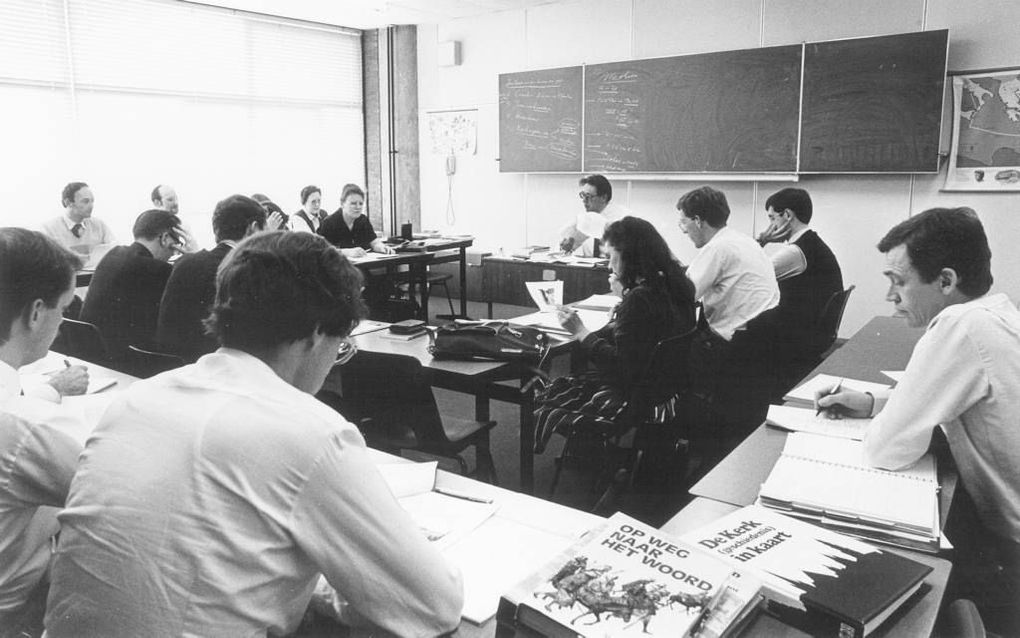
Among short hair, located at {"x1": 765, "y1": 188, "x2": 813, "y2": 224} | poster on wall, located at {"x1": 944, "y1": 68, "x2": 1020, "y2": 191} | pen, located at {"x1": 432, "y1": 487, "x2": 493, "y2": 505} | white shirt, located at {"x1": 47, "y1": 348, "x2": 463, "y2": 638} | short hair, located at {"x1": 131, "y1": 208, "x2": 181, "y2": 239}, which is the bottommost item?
pen, located at {"x1": 432, "y1": 487, "x2": 493, "y2": 505}

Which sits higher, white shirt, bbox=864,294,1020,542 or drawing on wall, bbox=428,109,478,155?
drawing on wall, bbox=428,109,478,155

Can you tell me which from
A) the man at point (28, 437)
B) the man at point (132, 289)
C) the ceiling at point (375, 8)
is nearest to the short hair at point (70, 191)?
the ceiling at point (375, 8)

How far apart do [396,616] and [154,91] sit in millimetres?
6947

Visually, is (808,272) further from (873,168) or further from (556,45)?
(556,45)

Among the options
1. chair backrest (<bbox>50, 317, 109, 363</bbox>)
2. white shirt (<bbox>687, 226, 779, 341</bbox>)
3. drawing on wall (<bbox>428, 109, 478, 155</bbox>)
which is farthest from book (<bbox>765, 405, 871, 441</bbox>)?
drawing on wall (<bbox>428, 109, 478, 155</bbox>)

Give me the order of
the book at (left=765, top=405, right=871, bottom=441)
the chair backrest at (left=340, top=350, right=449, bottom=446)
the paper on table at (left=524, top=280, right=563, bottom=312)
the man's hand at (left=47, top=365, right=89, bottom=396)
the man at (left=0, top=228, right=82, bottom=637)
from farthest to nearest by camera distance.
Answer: the paper on table at (left=524, top=280, right=563, bottom=312) < the chair backrest at (left=340, top=350, right=449, bottom=446) < the man's hand at (left=47, top=365, right=89, bottom=396) < the book at (left=765, top=405, right=871, bottom=441) < the man at (left=0, top=228, right=82, bottom=637)

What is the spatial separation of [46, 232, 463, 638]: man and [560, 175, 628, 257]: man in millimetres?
5110

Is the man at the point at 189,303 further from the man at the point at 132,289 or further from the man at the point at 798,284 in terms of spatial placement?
the man at the point at 798,284

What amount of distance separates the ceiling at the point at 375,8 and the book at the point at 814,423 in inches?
240

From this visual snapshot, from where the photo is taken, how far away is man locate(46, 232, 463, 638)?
954 mm

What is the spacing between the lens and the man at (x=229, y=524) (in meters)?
0.95

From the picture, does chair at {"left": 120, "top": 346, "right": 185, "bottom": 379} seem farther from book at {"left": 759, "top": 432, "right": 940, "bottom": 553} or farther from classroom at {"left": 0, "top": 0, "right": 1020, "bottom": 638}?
book at {"left": 759, "top": 432, "right": 940, "bottom": 553}

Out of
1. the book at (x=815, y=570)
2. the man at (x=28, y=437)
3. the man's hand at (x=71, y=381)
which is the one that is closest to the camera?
the book at (x=815, y=570)

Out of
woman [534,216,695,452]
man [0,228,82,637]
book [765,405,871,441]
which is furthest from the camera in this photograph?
woman [534,216,695,452]
